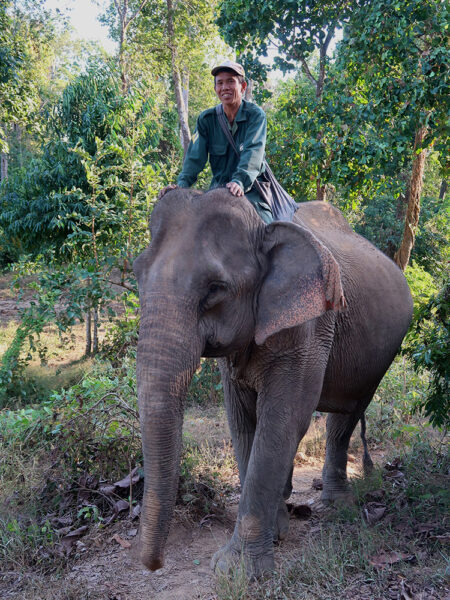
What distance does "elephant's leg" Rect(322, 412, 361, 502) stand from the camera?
16.0 ft

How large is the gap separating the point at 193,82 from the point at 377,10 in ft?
51.6

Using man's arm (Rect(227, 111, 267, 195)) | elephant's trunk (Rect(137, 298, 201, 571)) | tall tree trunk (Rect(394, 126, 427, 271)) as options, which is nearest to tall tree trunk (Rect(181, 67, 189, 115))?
tall tree trunk (Rect(394, 126, 427, 271))

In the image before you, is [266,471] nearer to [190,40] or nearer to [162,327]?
[162,327]

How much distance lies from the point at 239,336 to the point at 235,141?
1345 mm

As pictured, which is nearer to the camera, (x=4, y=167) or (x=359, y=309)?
(x=359, y=309)

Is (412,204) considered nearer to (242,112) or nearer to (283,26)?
(283,26)

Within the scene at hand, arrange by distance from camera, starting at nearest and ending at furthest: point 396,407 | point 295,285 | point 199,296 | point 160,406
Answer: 1. point 160,406
2. point 199,296
3. point 295,285
4. point 396,407

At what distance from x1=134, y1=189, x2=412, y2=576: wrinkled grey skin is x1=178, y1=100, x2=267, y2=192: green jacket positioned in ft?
1.28

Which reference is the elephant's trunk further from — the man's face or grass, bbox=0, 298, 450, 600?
the man's face

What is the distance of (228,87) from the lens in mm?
3629

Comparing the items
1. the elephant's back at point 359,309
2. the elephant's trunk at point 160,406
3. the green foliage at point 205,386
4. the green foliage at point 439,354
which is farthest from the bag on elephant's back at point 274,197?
the green foliage at point 205,386

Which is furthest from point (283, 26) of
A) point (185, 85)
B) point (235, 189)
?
point (185, 85)

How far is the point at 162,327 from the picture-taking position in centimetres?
283

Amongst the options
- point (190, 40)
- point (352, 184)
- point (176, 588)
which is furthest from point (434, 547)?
point (190, 40)
